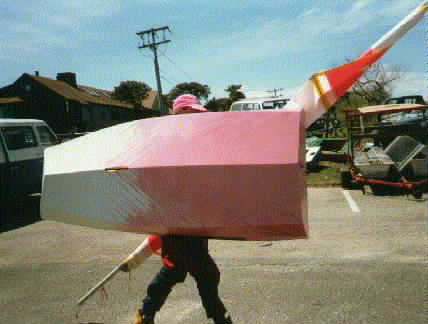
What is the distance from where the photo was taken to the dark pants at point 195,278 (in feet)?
7.61

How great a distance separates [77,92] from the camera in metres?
45.4

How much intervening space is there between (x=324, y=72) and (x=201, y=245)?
48.8 inches

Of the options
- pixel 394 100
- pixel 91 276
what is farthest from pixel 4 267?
pixel 394 100

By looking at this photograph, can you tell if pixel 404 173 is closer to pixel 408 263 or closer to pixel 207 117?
pixel 408 263

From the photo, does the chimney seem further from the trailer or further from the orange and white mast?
the orange and white mast

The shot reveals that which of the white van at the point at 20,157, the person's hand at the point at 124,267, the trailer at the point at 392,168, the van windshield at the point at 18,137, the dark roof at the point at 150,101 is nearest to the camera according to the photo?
the person's hand at the point at 124,267

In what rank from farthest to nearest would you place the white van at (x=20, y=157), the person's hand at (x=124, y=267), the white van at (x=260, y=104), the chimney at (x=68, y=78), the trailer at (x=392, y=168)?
the chimney at (x=68, y=78) < the white van at (x=260, y=104) < the trailer at (x=392, y=168) < the white van at (x=20, y=157) < the person's hand at (x=124, y=267)

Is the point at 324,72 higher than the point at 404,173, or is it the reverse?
the point at 324,72

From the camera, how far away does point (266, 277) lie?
4000mm

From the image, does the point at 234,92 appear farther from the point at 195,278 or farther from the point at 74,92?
the point at 195,278

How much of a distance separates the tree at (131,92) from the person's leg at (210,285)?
52.2 meters

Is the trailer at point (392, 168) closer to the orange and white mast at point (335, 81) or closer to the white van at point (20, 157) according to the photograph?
the orange and white mast at point (335, 81)

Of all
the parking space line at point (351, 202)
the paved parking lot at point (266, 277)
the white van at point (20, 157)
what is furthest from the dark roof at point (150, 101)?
the paved parking lot at point (266, 277)

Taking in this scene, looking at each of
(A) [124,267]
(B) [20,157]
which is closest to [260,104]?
(B) [20,157]
